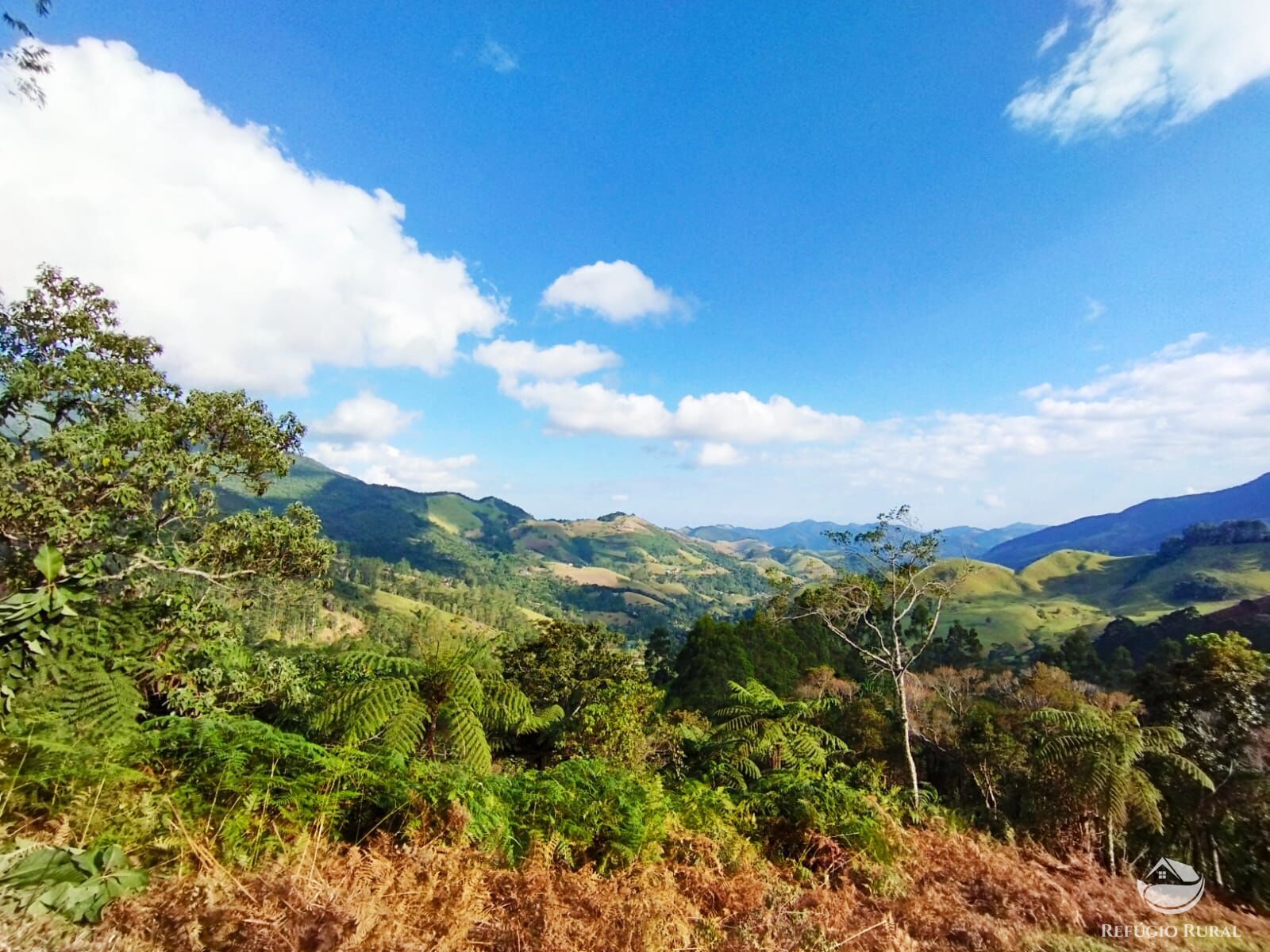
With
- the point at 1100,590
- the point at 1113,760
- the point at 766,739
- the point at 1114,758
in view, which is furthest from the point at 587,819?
the point at 1100,590

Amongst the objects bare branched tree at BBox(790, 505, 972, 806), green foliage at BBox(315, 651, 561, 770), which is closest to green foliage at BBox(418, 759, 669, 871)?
green foliage at BBox(315, 651, 561, 770)

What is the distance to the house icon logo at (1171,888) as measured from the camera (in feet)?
15.2

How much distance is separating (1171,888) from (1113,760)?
14.0ft

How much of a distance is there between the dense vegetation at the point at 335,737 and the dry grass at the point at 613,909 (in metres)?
0.08

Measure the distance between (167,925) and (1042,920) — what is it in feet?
17.8

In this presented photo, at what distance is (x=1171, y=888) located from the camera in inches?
195

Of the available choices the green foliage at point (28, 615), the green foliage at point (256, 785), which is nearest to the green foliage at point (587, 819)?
the green foliage at point (256, 785)

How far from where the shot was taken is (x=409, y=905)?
3.18m

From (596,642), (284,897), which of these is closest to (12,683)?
(284,897)

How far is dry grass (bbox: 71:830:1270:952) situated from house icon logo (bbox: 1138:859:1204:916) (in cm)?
12

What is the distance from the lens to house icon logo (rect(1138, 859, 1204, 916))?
4.64 metres

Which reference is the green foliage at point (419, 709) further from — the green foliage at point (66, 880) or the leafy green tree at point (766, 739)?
the leafy green tree at point (766, 739)

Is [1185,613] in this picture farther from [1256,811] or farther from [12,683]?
[12,683]

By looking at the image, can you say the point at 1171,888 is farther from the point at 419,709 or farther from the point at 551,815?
the point at 419,709
